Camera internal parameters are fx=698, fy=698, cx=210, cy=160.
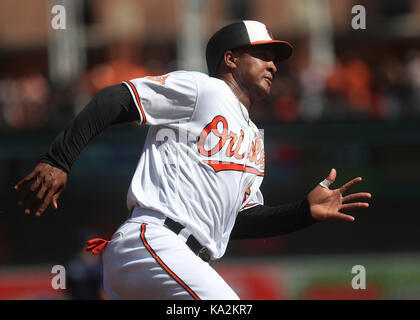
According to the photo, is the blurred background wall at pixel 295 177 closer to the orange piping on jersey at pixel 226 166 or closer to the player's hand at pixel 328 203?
the player's hand at pixel 328 203

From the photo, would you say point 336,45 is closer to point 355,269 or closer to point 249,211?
point 355,269

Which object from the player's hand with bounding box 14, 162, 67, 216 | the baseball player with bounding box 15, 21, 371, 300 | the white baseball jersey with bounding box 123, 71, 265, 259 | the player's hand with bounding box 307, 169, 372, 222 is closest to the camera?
the player's hand with bounding box 14, 162, 67, 216

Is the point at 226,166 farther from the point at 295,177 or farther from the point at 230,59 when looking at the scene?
the point at 295,177

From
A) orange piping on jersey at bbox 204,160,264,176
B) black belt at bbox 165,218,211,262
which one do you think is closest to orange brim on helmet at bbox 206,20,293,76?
orange piping on jersey at bbox 204,160,264,176

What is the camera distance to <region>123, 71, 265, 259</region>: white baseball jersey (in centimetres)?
310

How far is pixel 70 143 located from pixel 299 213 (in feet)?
3.99

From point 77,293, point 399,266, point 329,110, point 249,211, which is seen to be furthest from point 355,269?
point 249,211

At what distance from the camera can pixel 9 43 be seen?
16.2 metres

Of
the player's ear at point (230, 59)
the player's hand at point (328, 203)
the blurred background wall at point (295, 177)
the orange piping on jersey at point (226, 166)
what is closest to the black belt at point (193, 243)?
the orange piping on jersey at point (226, 166)

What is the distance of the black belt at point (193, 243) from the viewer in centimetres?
306

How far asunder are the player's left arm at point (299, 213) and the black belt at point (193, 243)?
0.45 meters

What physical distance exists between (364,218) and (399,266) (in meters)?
0.67

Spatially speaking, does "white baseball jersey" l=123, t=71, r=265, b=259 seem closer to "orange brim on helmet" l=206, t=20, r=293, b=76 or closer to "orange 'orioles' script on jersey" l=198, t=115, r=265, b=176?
"orange 'orioles' script on jersey" l=198, t=115, r=265, b=176

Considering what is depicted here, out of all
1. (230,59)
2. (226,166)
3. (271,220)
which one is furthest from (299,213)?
(230,59)
